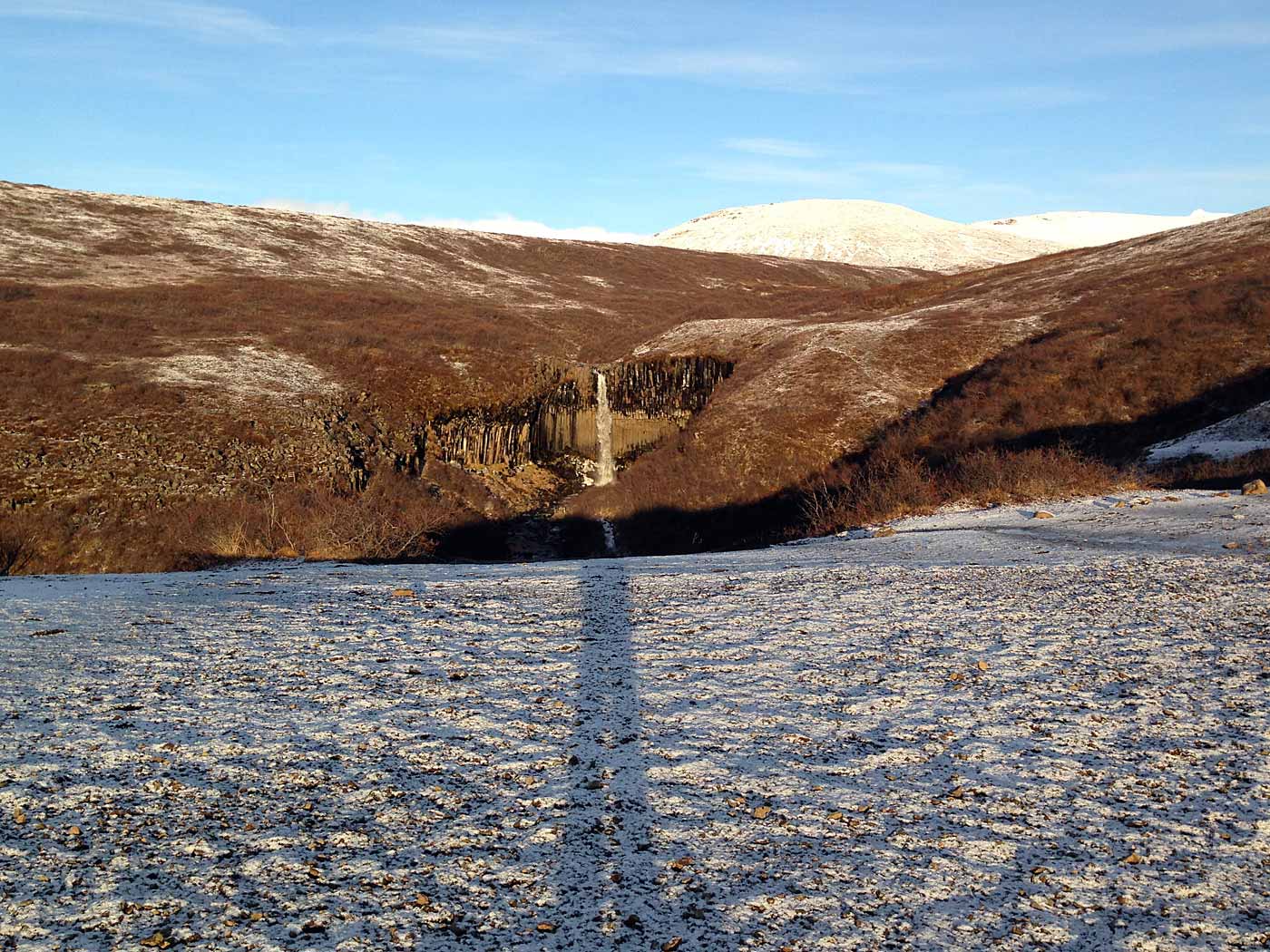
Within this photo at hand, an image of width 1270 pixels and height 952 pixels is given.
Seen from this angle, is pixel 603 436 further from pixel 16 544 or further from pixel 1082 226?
pixel 1082 226

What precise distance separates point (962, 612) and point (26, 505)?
24.8m

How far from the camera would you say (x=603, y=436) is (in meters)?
40.4

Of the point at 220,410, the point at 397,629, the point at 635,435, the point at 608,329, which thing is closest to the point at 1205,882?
the point at 397,629

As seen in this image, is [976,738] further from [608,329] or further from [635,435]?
[608,329]

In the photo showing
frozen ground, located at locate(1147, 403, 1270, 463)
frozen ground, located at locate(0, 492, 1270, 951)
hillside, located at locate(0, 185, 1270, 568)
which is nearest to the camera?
frozen ground, located at locate(0, 492, 1270, 951)

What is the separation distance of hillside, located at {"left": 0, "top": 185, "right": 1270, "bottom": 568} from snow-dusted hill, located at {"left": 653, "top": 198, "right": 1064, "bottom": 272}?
64.0m

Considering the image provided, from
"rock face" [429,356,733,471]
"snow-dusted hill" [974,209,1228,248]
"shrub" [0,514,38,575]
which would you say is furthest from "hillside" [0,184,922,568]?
"snow-dusted hill" [974,209,1228,248]

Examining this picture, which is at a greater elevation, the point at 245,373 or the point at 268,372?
the point at 268,372

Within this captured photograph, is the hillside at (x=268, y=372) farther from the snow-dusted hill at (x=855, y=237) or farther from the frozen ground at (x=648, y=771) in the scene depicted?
the snow-dusted hill at (x=855, y=237)

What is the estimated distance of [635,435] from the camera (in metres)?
39.9

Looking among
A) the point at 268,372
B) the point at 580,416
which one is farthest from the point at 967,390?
the point at 268,372

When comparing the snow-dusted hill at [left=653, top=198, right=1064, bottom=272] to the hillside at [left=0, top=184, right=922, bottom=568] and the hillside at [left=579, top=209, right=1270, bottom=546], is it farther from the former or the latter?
the hillside at [left=579, top=209, right=1270, bottom=546]

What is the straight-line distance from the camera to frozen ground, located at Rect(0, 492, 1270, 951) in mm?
3857

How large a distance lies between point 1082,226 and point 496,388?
16896cm
